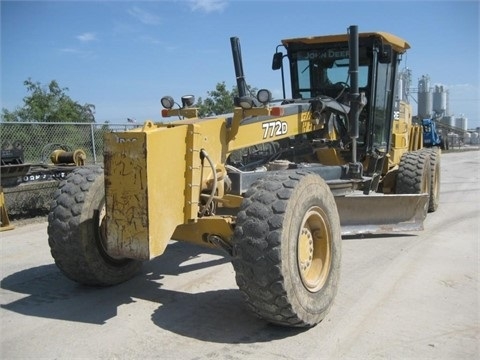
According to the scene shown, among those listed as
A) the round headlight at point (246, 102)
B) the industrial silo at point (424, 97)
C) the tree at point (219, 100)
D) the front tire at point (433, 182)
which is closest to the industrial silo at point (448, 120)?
the industrial silo at point (424, 97)

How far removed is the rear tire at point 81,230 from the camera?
478cm

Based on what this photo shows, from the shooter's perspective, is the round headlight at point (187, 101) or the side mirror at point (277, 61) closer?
the round headlight at point (187, 101)

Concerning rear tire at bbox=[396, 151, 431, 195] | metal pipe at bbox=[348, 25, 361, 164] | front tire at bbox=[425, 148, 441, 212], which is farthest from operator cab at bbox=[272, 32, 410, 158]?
front tire at bbox=[425, 148, 441, 212]

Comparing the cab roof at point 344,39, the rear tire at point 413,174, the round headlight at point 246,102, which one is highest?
the cab roof at point 344,39

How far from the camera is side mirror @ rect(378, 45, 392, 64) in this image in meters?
7.37

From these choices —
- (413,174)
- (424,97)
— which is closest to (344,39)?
(413,174)

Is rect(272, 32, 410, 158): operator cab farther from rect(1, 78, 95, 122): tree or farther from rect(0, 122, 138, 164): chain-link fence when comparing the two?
rect(1, 78, 95, 122): tree

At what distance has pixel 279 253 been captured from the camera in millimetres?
3818

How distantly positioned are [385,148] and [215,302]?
15.0 ft

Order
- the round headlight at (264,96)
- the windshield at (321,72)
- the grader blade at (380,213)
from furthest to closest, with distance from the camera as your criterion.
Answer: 1. the windshield at (321,72)
2. the grader blade at (380,213)
3. the round headlight at (264,96)

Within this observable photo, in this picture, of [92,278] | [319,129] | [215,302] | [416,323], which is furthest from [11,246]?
[416,323]

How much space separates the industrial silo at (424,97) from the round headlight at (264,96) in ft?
101

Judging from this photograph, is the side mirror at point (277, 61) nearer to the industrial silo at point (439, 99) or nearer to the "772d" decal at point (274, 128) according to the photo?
the "772d" decal at point (274, 128)

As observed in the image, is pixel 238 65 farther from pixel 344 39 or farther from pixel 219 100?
pixel 219 100
